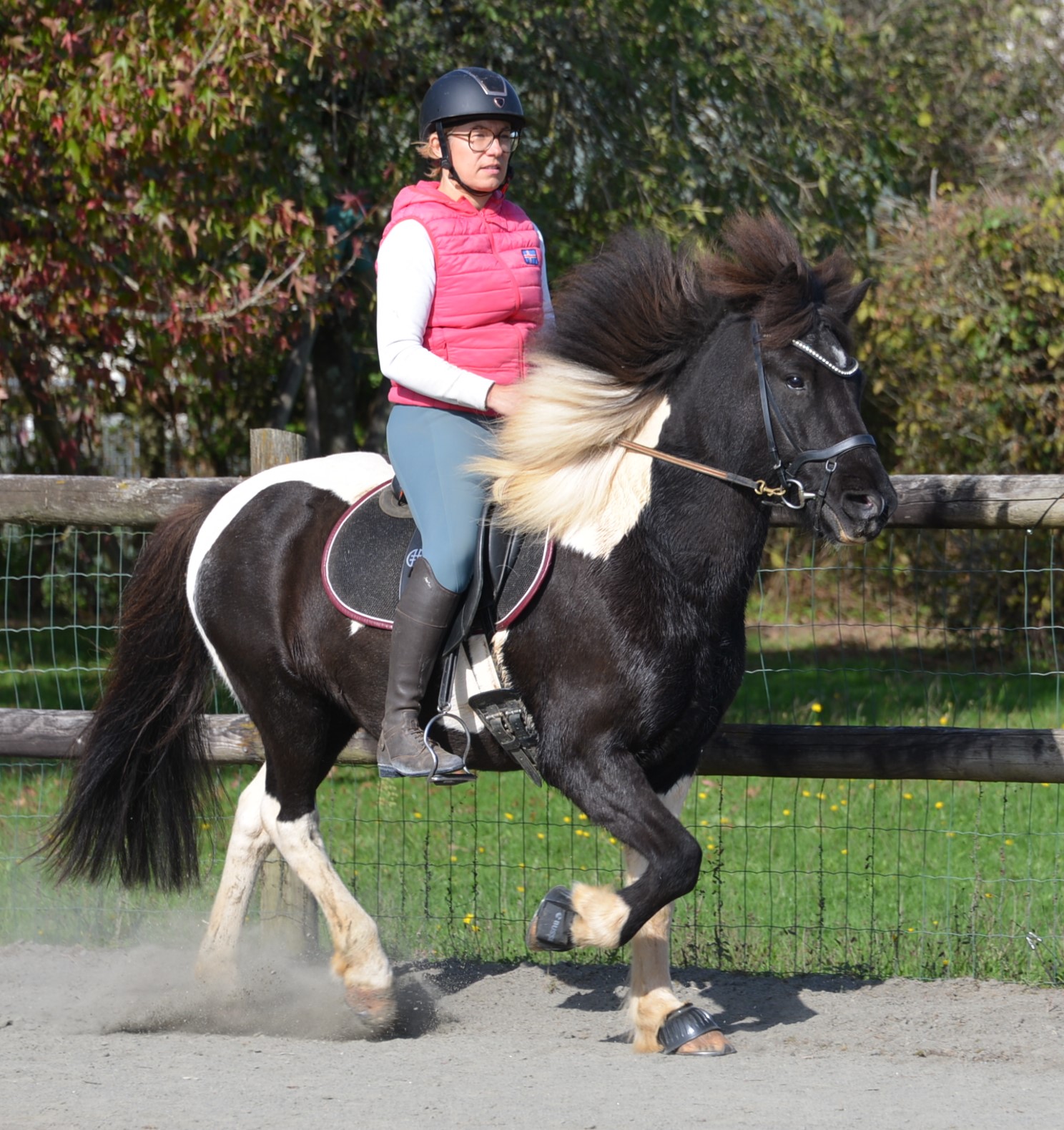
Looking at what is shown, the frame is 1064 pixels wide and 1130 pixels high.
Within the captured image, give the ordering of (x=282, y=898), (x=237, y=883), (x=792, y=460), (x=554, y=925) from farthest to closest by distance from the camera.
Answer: (x=282, y=898), (x=237, y=883), (x=554, y=925), (x=792, y=460)

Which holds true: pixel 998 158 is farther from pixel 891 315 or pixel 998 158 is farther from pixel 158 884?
pixel 158 884

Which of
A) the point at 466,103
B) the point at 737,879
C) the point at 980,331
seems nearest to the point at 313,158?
the point at 980,331

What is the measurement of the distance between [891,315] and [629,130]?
2.55 m

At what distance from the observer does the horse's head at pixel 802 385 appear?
11.9 feet

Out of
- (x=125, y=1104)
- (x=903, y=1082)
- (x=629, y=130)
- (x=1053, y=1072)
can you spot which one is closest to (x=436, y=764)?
(x=125, y=1104)

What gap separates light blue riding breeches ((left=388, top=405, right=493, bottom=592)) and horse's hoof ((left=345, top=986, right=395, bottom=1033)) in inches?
53.5

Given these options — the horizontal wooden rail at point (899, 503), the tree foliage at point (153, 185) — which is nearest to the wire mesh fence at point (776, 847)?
the horizontal wooden rail at point (899, 503)

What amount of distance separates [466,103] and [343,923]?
2.52 meters

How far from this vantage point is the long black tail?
5023mm

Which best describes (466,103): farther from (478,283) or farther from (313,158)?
(313,158)

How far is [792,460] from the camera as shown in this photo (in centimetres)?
373

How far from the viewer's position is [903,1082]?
12.5 feet

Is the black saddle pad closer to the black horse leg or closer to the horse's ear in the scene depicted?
the black horse leg

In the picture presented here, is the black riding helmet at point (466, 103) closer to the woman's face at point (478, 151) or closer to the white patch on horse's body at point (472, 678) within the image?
the woman's face at point (478, 151)
